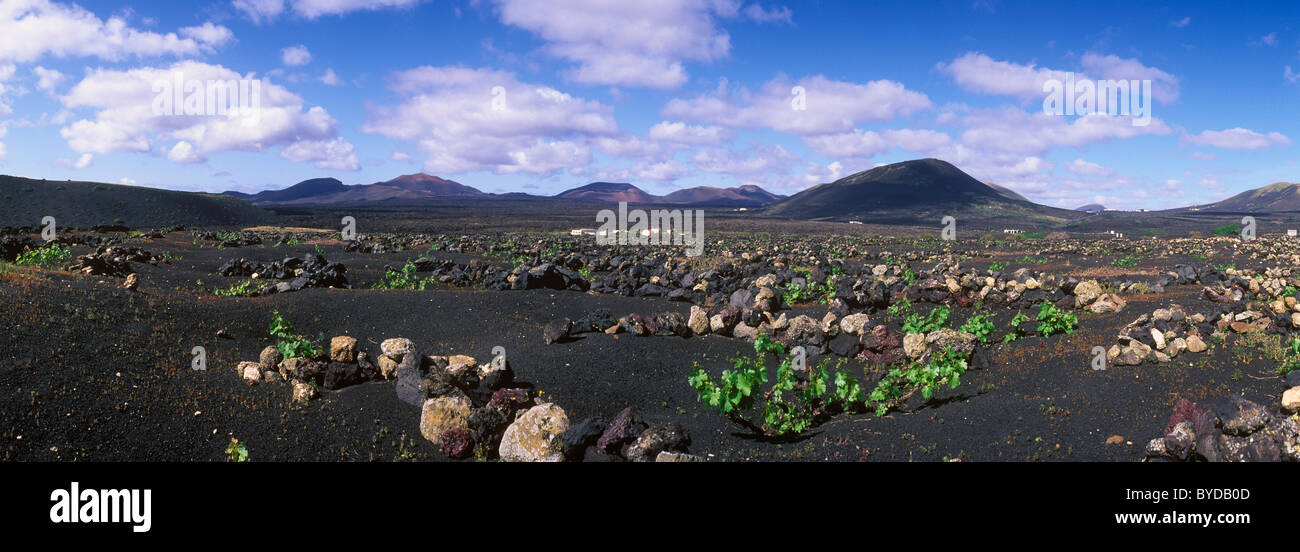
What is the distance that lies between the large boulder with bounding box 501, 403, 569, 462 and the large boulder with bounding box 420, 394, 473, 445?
53 cm

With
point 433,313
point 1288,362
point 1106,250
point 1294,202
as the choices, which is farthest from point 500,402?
point 1294,202

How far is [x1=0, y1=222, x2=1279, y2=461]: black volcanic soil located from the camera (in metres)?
6.46

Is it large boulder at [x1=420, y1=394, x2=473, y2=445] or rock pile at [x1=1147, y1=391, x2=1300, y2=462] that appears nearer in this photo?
rock pile at [x1=1147, y1=391, x2=1300, y2=462]

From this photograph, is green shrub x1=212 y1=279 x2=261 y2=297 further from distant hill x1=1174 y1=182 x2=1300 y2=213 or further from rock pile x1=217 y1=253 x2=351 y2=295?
distant hill x1=1174 y1=182 x2=1300 y2=213

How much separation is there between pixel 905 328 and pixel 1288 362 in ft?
15.5

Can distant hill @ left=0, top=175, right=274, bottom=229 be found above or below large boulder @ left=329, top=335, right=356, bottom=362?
above

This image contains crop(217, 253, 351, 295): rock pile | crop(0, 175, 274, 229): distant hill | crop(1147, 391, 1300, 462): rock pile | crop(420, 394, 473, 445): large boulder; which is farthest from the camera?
crop(0, 175, 274, 229): distant hill

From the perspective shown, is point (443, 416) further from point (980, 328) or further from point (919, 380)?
point (980, 328)

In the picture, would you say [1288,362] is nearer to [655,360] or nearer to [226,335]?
[655,360]

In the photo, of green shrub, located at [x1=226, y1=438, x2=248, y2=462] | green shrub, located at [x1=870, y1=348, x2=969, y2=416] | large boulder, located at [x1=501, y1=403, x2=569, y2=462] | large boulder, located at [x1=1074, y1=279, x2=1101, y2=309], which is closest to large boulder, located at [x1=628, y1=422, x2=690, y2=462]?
large boulder, located at [x1=501, y1=403, x2=569, y2=462]

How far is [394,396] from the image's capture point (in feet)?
25.6

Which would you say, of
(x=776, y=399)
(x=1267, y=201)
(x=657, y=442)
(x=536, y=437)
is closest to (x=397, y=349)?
(x=536, y=437)

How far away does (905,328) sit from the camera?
37.0ft

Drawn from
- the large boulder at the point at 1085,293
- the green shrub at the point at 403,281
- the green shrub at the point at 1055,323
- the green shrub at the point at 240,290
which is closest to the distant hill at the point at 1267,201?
the large boulder at the point at 1085,293
